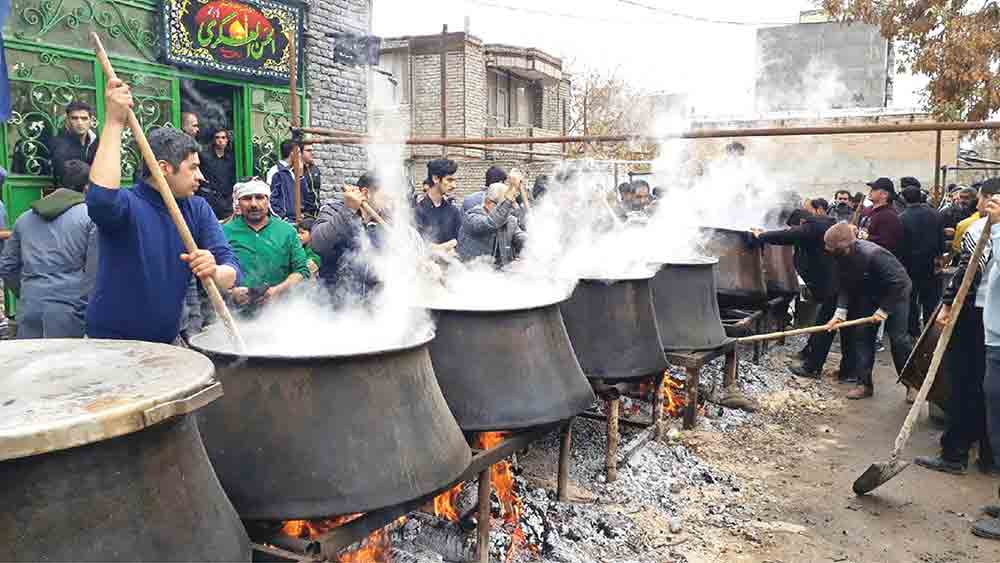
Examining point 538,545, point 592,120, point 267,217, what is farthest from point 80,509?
point 592,120

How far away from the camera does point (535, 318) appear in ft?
11.9

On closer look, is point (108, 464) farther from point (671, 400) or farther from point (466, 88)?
point (466, 88)

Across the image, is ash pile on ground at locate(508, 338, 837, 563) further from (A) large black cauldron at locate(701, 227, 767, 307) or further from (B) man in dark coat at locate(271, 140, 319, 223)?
(B) man in dark coat at locate(271, 140, 319, 223)

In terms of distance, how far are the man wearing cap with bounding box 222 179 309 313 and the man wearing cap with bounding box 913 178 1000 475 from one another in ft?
14.0

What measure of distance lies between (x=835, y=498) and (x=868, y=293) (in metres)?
2.98

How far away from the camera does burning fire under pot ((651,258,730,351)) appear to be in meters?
5.83

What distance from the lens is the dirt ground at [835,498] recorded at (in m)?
4.28

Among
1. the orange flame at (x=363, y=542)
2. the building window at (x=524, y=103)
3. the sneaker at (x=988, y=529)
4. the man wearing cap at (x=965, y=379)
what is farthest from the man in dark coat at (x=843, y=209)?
the building window at (x=524, y=103)

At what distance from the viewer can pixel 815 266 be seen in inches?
333

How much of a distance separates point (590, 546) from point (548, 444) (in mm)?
1532

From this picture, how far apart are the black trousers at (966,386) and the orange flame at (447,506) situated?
3.66 meters

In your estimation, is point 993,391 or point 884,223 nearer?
point 993,391

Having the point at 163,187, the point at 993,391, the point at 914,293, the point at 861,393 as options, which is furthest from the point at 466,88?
the point at 163,187

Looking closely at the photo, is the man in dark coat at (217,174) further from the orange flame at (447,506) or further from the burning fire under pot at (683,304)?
the orange flame at (447,506)
